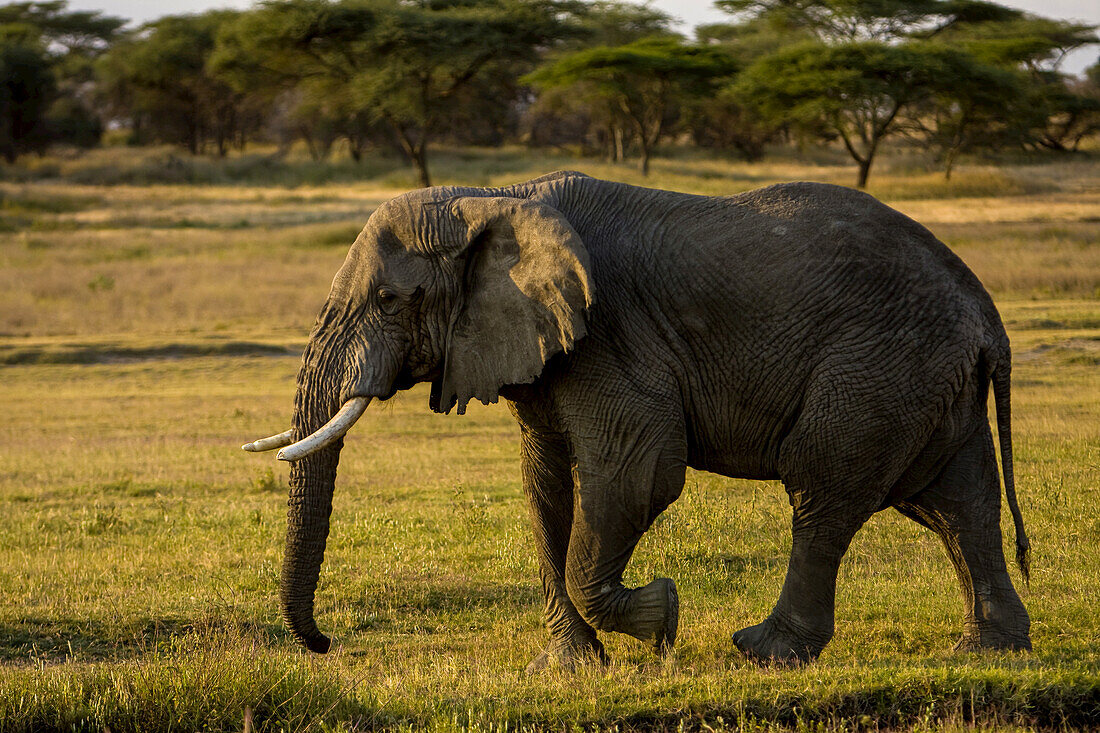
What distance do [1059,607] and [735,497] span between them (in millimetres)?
3591

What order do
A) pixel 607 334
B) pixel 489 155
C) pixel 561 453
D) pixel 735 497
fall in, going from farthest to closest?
pixel 489 155 < pixel 735 497 < pixel 561 453 < pixel 607 334

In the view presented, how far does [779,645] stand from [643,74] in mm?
46129

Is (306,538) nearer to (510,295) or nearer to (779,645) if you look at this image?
(510,295)

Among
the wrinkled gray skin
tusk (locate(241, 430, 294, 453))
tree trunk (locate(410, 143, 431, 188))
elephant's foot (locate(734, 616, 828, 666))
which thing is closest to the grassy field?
elephant's foot (locate(734, 616, 828, 666))

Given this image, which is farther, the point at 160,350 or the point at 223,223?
the point at 223,223

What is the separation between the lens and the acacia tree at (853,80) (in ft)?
142

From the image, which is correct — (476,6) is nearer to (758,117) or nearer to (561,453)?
(758,117)

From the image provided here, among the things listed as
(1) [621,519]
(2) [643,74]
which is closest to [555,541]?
(1) [621,519]

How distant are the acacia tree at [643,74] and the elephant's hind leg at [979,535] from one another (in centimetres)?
4321

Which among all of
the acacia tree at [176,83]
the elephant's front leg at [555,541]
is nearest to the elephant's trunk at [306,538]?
the elephant's front leg at [555,541]

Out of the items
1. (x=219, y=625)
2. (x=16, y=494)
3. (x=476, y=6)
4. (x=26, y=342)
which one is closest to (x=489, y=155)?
(x=476, y=6)

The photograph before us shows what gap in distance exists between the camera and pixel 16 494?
37.5 feet

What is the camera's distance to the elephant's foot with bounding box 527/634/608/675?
20.7 ft

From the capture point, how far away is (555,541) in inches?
257
